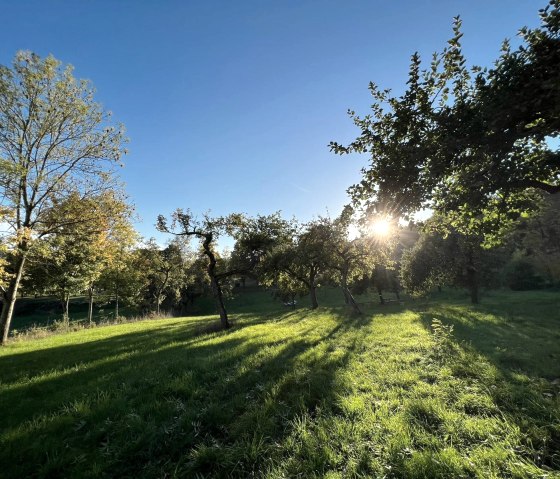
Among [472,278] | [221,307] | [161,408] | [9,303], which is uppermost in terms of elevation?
[9,303]

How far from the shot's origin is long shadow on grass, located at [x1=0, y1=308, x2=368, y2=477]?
4.75m

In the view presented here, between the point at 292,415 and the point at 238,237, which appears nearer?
the point at 292,415

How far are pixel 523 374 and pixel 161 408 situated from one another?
9990 millimetres

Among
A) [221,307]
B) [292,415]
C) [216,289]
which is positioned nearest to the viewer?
[292,415]

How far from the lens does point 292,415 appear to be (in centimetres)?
607

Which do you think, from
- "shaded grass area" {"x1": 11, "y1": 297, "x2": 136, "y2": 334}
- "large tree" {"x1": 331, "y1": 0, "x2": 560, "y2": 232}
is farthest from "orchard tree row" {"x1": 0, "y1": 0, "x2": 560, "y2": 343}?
"shaded grass area" {"x1": 11, "y1": 297, "x2": 136, "y2": 334}

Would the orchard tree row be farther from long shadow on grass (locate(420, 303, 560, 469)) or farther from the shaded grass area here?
the shaded grass area

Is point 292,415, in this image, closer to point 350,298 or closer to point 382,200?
point 382,200

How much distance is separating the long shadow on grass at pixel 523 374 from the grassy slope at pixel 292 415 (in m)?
0.03

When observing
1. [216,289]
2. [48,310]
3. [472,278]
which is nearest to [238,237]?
[216,289]

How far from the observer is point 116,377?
902 centimetres

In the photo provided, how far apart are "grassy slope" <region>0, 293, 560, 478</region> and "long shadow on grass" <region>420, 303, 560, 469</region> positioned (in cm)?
3

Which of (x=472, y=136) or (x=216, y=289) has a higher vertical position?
(x=472, y=136)

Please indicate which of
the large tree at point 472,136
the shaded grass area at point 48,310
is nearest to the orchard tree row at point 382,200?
the large tree at point 472,136
